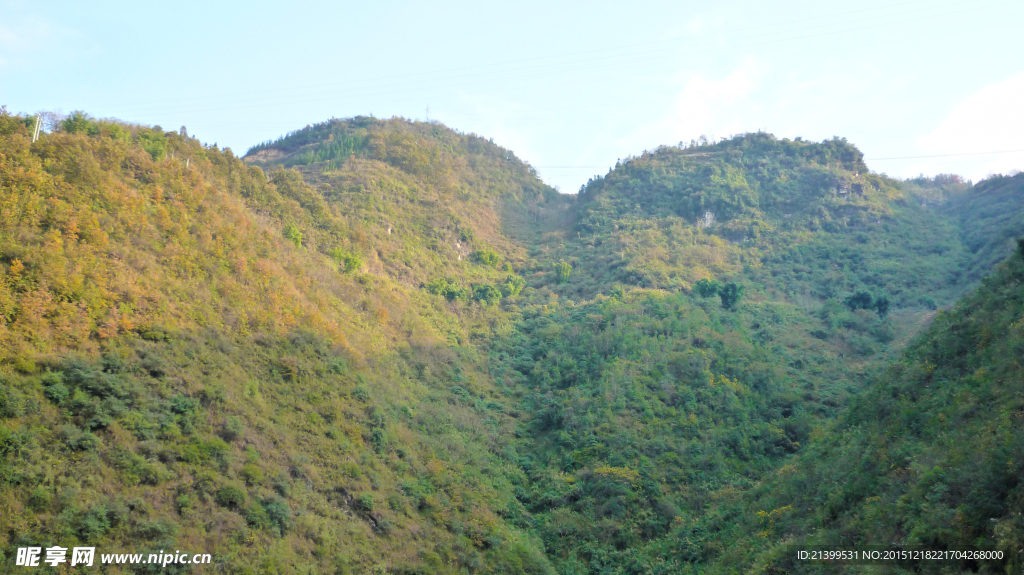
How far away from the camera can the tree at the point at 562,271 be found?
47.0 m

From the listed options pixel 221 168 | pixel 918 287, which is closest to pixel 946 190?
pixel 918 287

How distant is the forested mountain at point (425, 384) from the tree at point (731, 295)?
0.09 m

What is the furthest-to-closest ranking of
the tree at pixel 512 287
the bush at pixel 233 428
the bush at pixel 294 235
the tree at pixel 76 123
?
the tree at pixel 512 287
the bush at pixel 294 235
the tree at pixel 76 123
the bush at pixel 233 428

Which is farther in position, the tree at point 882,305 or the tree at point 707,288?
the tree at point 707,288

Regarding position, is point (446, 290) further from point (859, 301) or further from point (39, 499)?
point (39, 499)

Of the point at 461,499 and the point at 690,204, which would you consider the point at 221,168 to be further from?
the point at 690,204

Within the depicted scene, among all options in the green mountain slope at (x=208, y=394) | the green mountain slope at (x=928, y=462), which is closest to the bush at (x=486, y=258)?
the green mountain slope at (x=208, y=394)

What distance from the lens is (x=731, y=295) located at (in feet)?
126

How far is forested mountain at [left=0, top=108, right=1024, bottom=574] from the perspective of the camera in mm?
16234

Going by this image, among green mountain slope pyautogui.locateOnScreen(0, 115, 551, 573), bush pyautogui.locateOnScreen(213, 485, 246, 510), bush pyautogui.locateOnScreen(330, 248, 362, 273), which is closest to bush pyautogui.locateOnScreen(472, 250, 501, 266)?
bush pyautogui.locateOnScreen(330, 248, 362, 273)

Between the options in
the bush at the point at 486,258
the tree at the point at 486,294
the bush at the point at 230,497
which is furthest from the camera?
the bush at the point at 486,258

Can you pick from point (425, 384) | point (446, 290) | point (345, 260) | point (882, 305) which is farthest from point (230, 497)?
point (882, 305)

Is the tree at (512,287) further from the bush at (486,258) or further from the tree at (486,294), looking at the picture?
the bush at (486,258)

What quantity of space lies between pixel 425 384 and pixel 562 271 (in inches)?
775
